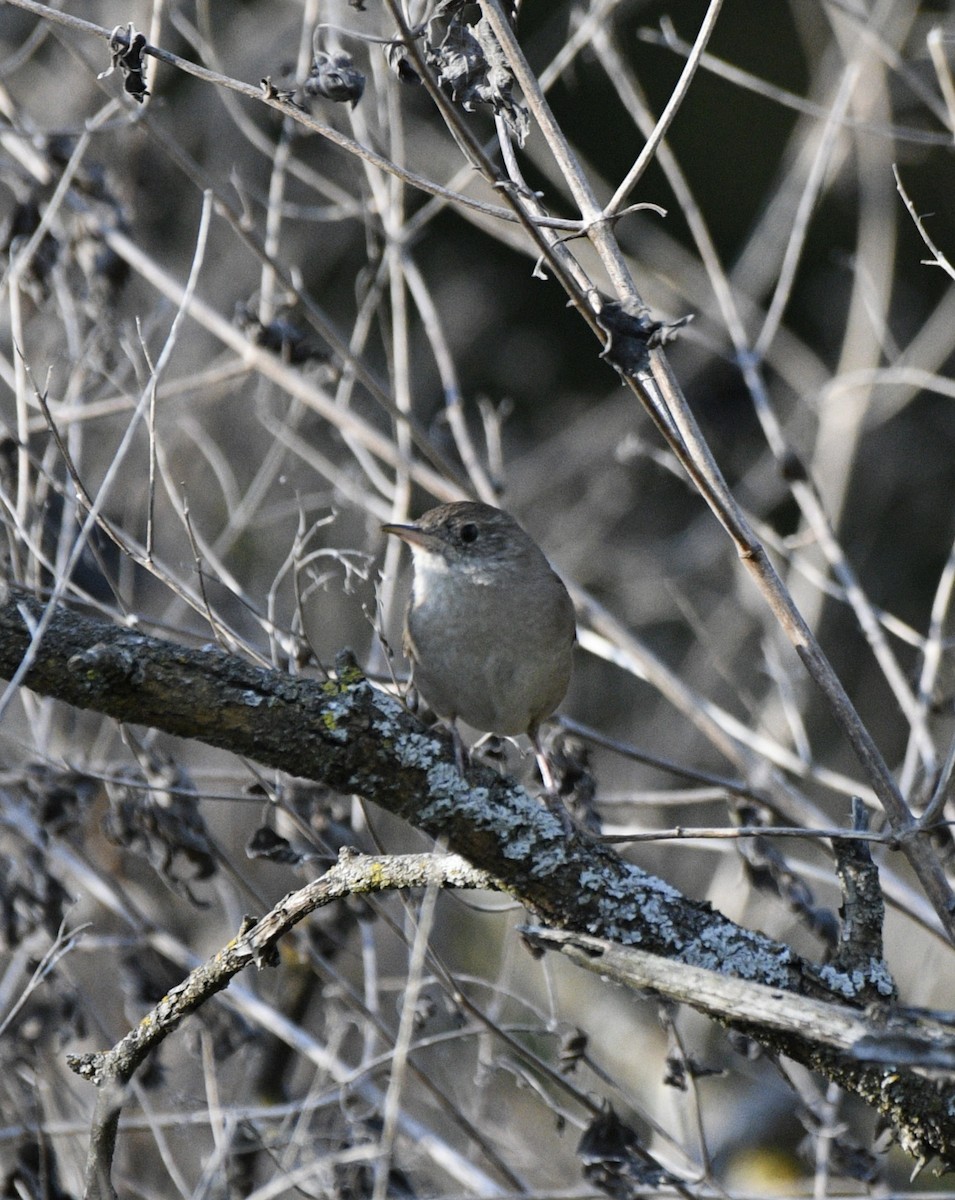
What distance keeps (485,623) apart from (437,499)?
3.29 m

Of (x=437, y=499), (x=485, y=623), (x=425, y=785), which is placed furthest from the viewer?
(x=437, y=499)

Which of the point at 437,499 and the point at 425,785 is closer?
the point at 425,785

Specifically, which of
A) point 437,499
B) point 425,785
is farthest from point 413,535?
point 437,499

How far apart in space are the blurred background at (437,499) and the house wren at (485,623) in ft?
0.48

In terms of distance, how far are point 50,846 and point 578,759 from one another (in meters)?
1.55

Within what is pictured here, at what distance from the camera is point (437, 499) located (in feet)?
22.6

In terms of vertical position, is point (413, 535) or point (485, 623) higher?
point (413, 535)

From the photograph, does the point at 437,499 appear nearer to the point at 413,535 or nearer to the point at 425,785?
the point at 413,535

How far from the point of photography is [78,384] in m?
4.03

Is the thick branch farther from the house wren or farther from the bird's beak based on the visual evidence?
the bird's beak

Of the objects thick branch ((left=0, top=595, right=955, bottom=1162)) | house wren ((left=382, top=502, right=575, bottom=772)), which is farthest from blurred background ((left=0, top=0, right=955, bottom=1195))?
thick branch ((left=0, top=595, right=955, bottom=1162))

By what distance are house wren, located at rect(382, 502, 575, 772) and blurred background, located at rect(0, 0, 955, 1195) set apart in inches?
5.8

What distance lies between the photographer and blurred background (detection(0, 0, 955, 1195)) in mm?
3463

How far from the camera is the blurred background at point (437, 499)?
3.46m
